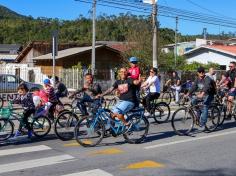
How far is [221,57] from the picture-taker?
47531mm

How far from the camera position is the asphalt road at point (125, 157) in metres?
7.95

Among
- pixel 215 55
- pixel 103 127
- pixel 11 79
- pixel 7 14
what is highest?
pixel 7 14

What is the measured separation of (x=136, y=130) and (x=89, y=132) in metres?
1.12

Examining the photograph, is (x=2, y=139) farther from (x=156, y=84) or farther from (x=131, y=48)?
(x=131, y=48)

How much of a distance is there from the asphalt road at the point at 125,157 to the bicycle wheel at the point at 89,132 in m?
0.17

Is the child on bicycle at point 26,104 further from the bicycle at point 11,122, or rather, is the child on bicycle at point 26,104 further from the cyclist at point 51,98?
the cyclist at point 51,98

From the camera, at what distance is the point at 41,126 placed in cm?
1177

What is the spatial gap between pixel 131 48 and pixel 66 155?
35.1 m

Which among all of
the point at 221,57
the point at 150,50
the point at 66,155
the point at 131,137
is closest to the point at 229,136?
the point at 131,137

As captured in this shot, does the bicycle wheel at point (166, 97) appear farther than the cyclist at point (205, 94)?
Yes

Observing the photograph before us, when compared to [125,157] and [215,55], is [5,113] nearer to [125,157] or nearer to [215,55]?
[125,157]

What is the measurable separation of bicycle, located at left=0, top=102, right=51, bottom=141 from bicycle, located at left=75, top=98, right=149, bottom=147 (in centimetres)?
174

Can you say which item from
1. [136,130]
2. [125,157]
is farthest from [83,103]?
[125,157]

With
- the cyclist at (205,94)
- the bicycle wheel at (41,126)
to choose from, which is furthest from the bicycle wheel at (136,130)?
the bicycle wheel at (41,126)
